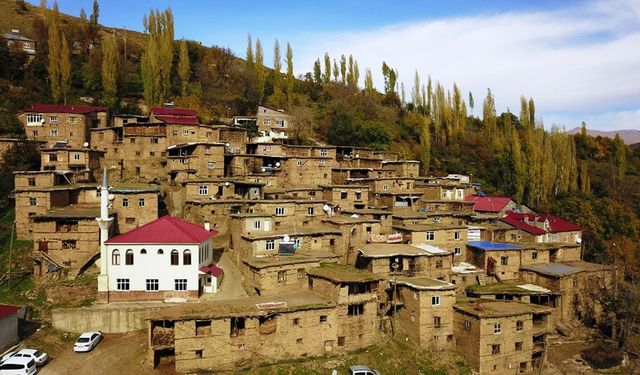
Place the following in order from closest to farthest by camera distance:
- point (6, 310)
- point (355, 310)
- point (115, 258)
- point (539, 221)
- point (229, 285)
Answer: point (6, 310), point (355, 310), point (115, 258), point (229, 285), point (539, 221)

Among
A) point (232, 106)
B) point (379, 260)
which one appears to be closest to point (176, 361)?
Result: point (379, 260)

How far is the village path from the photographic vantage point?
100.0ft

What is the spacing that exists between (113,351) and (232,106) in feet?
173

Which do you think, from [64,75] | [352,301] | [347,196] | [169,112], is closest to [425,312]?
[352,301]

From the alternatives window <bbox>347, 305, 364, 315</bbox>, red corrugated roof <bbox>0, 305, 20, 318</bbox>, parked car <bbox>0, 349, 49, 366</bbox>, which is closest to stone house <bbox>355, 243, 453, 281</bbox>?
window <bbox>347, 305, 364, 315</bbox>

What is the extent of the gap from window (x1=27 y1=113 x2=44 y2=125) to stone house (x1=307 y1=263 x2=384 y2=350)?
3730 cm

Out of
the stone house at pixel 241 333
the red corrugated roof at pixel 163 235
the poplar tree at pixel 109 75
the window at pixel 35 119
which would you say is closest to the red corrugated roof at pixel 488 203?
the stone house at pixel 241 333

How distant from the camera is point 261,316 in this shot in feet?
84.1

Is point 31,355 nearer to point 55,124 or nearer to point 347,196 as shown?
point 347,196

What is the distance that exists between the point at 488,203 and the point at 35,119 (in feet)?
171

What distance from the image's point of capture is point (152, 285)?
30156mm

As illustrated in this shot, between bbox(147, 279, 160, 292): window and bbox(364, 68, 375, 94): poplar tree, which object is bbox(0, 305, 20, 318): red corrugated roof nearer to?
bbox(147, 279, 160, 292): window

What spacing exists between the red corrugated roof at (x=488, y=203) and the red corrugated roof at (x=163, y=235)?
35831 millimetres

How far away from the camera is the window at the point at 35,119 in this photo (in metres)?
49.7
